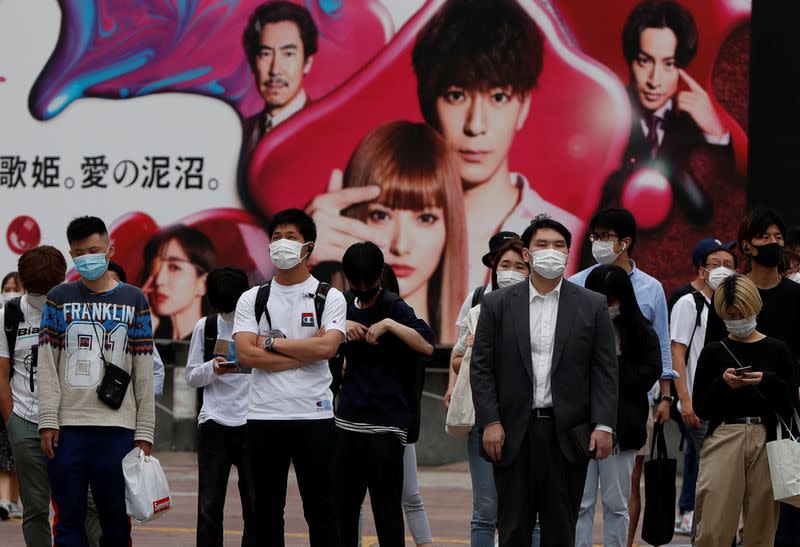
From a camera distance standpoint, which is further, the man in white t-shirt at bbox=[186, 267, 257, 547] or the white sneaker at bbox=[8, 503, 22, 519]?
the white sneaker at bbox=[8, 503, 22, 519]

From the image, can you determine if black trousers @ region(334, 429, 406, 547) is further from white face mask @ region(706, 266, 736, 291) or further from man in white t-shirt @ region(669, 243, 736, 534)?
white face mask @ region(706, 266, 736, 291)

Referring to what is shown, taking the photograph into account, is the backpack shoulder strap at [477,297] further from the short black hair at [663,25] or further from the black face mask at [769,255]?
the short black hair at [663,25]

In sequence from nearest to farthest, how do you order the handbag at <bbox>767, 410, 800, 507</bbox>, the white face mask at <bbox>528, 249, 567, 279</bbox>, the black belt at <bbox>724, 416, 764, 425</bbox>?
1. the white face mask at <bbox>528, 249, 567, 279</bbox>
2. the handbag at <bbox>767, 410, 800, 507</bbox>
3. the black belt at <bbox>724, 416, 764, 425</bbox>

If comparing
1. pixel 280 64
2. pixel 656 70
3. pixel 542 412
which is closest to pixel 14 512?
pixel 542 412

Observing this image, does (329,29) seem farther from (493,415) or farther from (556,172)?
(493,415)

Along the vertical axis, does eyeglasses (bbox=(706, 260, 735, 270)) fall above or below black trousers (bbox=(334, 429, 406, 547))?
above

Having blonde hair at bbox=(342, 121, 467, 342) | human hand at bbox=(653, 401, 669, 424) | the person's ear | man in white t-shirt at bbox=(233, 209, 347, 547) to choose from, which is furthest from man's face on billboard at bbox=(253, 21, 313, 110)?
man in white t-shirt at bbox=(233, 209, 347, 547)

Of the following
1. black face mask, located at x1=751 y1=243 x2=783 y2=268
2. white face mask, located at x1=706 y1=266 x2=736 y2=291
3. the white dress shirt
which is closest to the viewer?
the white dress shirt

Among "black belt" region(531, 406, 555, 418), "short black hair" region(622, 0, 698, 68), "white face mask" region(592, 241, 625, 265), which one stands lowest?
"black belt" region(531, 406, 555, 418)

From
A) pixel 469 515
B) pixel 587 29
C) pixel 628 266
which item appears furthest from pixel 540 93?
pixel 628 266

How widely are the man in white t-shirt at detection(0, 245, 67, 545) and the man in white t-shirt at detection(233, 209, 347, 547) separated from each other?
1.28 meters

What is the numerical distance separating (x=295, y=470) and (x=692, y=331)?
143 inches

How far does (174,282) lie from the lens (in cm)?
1730

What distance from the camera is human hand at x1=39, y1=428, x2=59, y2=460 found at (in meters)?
7.63
